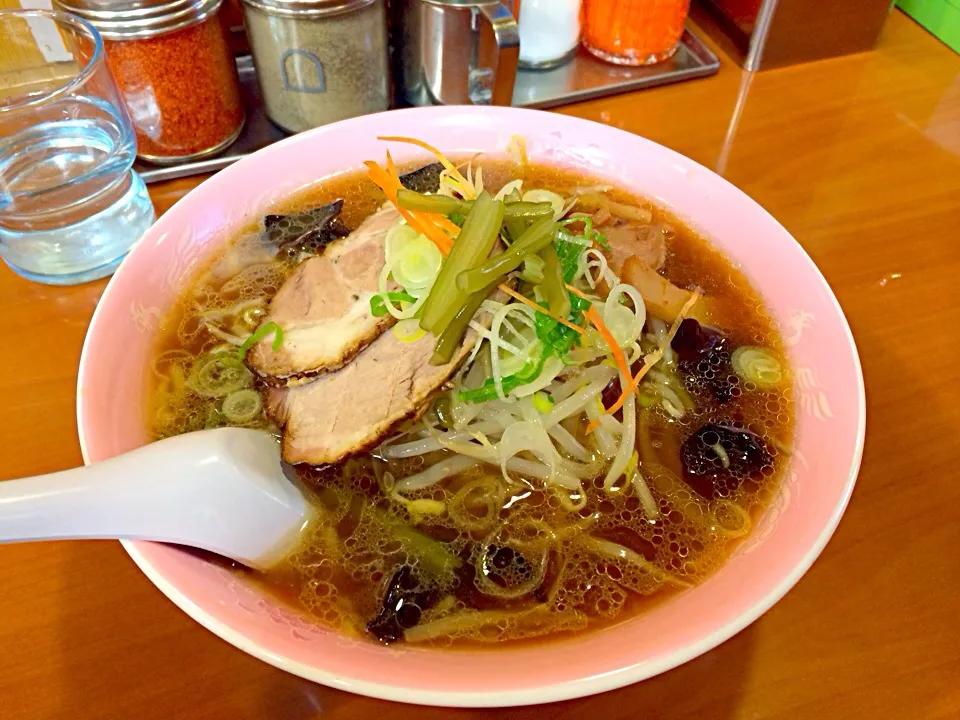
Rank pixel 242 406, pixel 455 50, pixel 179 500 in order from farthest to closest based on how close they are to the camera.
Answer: pixel 455 50 < pixel 242 406 < pixel 179 500

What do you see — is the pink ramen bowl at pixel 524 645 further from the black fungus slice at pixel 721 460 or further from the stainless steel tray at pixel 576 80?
the stainless steel tray at pixel 576 80

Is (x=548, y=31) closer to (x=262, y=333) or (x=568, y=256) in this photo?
(x=568, y=256)

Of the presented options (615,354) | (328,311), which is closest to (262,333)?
(328,311)

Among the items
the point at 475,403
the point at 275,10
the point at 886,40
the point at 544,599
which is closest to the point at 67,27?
the point at 275,10

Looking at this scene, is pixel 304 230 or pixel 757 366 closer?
pixel 757 366

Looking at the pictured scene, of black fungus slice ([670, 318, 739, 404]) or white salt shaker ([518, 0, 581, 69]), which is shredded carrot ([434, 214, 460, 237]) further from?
white salt shaker ([518, 0, 581, 69])

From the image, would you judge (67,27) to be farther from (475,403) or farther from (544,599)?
(544,599)

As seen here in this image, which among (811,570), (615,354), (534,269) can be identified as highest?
(534,269)
